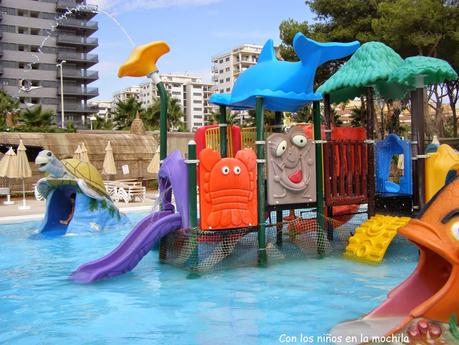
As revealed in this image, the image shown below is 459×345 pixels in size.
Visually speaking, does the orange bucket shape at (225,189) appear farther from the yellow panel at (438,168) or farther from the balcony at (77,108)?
the balcony at (77,108)

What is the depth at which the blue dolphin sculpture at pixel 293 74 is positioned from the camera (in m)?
7.94

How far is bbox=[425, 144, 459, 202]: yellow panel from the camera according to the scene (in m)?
8.45

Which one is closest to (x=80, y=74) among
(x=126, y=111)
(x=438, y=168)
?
(x=126, y=111)

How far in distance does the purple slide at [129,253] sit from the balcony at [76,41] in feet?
206

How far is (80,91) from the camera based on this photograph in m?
66.1

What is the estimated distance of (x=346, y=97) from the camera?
10.2 m

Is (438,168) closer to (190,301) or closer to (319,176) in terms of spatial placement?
(319,176)

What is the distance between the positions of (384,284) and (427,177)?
2.67 m

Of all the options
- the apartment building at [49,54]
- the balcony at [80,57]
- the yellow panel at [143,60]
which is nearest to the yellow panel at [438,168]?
the yellow panel at [143,60]

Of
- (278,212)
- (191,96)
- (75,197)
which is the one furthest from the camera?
(191,96)

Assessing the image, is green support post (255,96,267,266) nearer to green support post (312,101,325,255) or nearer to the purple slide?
green support post (312,101,325,255)

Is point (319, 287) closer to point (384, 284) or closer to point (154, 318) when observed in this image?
point (384, 284)

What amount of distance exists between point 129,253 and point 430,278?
4410 mm

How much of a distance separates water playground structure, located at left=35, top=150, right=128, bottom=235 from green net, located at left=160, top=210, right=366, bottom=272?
439 cm
